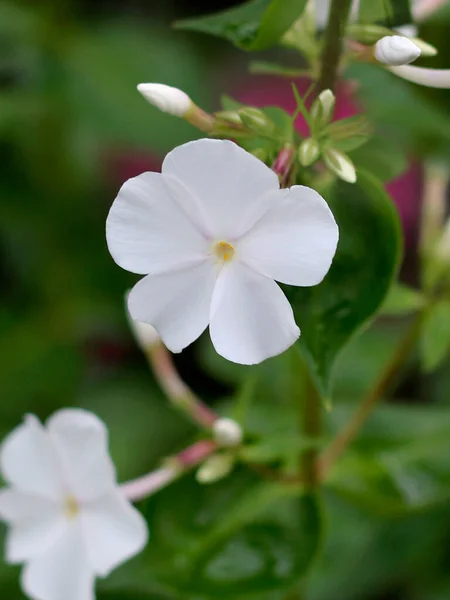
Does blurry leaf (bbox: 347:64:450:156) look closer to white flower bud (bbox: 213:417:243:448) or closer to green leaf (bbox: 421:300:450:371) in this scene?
green leaf (bbox: 421:300:450:371)

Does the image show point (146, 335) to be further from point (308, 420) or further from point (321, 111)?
point (321, 111)

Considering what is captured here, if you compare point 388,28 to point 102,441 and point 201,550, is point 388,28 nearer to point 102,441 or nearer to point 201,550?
point 102,441

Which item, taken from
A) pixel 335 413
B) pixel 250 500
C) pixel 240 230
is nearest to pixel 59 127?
pixel 335 413

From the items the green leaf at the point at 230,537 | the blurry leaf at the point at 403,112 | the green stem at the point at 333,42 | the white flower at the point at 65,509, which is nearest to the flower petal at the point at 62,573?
the white flower at the point at 65,509

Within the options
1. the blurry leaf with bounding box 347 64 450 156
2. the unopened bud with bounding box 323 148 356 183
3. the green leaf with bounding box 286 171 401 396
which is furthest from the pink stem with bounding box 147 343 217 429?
the blurry leaf with bounding box 347 64 450 156

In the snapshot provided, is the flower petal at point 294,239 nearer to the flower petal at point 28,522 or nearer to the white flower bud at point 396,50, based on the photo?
the white flower bud at point 396,50
